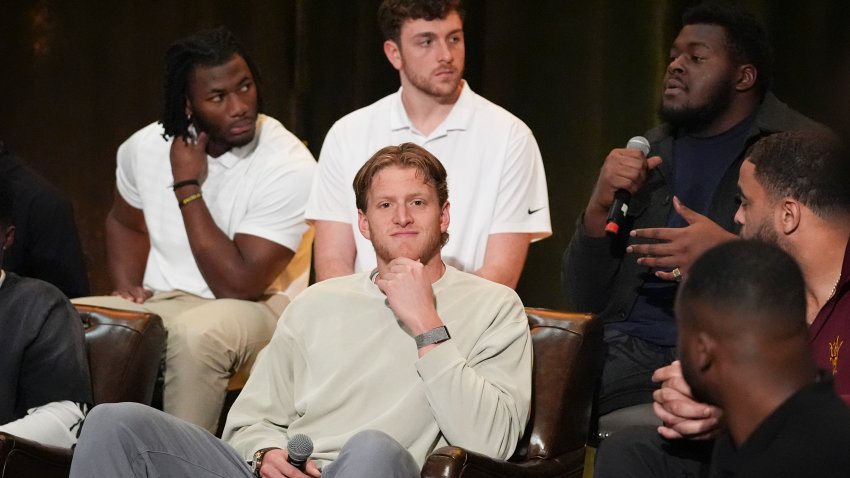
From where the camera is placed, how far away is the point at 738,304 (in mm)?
2004

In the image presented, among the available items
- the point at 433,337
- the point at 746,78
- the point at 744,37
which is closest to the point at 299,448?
the point at 433,337

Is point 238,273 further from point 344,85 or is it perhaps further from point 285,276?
point 344,85

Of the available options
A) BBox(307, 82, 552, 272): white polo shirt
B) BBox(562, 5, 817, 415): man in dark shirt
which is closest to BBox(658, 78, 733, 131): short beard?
BBox(562, 5, 817, 415): man in dark shirt

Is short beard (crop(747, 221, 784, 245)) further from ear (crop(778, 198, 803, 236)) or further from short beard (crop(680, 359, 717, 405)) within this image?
short beard (crop(680, 359, 717, 405))

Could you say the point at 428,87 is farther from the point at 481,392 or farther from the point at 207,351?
the point at 481,392

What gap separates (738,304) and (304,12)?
351 cm

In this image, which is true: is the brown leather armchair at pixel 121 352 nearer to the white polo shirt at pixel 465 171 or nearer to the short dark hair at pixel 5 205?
the short dark hair at pixel 5 205

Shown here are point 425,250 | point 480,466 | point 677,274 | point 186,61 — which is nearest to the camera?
point 480,466

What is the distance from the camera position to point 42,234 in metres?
4.21

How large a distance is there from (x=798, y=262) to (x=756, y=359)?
80 cm

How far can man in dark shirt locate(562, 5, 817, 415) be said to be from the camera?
3455mm

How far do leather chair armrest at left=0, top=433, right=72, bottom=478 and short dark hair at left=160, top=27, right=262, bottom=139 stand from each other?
5.09ft

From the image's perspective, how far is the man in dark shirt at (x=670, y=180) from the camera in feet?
11.3

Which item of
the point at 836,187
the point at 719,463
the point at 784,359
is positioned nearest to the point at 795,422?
the point at 784,359
